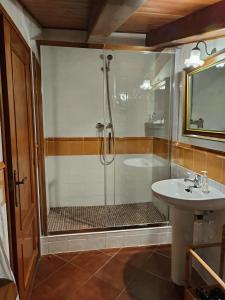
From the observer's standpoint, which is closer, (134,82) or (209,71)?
(209,71)

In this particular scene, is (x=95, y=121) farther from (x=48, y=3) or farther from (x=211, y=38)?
(x=211, y=38)

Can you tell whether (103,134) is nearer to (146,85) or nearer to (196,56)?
(146,85)

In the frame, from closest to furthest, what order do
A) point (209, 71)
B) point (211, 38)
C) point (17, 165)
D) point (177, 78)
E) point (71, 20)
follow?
point (17, 165) < point (211, 38) < point (209, 71) < point (71, 20) < point (177, 78)

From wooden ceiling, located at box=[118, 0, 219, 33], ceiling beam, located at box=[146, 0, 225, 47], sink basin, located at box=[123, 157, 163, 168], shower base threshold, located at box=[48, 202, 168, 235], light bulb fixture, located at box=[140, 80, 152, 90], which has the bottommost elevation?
shower base threshold, located at box=[48, 202, 168, 235]

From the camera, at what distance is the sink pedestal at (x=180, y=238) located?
1.83 m

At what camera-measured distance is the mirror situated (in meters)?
1.76

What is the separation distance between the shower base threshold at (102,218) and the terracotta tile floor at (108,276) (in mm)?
248

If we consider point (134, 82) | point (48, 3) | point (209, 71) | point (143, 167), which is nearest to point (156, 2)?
point (209, 71)

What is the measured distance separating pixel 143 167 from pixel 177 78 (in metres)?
1.27

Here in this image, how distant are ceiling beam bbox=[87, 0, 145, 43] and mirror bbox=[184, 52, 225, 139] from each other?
76cm

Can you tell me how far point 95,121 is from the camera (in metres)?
3.11

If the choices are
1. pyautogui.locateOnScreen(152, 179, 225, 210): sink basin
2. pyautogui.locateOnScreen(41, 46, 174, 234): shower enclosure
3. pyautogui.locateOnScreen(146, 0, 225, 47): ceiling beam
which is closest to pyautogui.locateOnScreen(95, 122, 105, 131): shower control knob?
pyautogui.locateOnScreen(41, 46, 174, 234): shower enclosure

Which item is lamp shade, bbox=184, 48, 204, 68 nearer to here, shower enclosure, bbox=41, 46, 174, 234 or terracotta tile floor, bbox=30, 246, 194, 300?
shower enclosure, bbox=41, 46, 174, 234

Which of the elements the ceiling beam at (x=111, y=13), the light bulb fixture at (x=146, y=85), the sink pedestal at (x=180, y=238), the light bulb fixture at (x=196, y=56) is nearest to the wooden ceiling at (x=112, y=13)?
the ceiling beam at (x=111, y=13)
